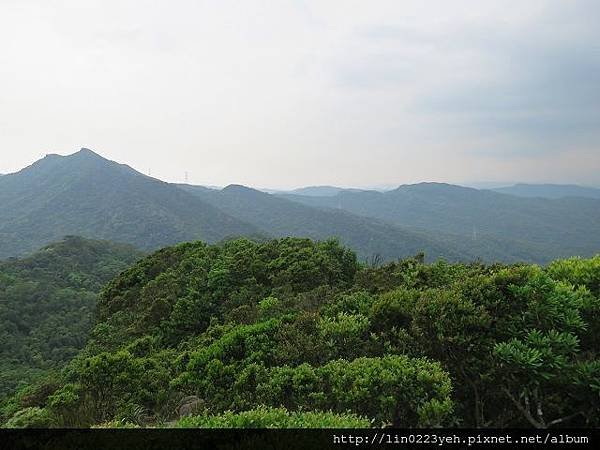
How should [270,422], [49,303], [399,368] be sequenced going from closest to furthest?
[270,422] < [399,368] < [49,303]

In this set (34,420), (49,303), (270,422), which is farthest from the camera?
(49,303)

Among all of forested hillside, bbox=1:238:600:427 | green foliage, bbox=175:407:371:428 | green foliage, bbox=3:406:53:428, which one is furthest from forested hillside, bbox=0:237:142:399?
green foliage, bbox=175:407:371:428

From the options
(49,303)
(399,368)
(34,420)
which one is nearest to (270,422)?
(399,368)

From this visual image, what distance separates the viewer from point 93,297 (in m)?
73.7

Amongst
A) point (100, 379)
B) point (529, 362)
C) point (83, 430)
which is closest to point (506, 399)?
point (529, 362)

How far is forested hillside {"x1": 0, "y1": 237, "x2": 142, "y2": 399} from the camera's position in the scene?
167 ft

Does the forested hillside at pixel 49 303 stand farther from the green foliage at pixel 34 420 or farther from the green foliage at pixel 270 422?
the green foliage at pixel 270 422

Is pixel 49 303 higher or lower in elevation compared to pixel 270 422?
lower

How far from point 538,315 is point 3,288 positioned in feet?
268

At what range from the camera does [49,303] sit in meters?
68.6

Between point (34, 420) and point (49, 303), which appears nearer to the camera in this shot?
point (34, 420)

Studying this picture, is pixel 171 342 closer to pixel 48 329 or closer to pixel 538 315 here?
pixel 538 315

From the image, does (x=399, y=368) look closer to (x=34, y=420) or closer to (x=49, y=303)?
(x=34, y=420)

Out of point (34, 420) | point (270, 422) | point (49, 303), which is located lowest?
point (49, 303)
